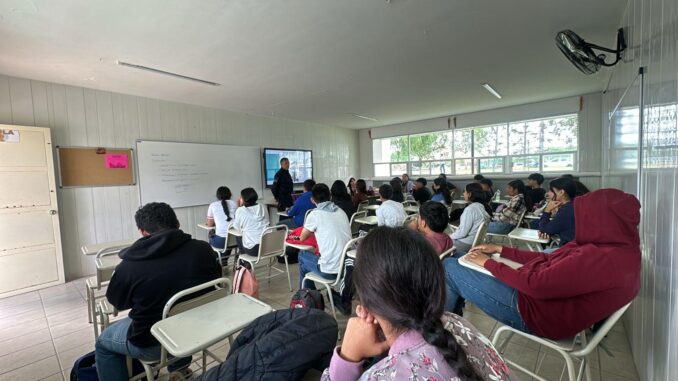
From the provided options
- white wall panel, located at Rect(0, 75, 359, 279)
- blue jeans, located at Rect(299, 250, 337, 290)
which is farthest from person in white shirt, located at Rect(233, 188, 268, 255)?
white wall panel, located at Rect(0, 75, 359, 279)

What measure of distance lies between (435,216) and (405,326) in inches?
63.1

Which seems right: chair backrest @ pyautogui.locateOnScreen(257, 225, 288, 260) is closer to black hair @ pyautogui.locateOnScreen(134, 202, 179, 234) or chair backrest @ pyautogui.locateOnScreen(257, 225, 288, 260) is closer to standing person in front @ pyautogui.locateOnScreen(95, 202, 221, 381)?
black hair @ pyautogui.locateOnScreen(134, 202, 179, 234)

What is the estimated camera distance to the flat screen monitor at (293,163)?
6.35m

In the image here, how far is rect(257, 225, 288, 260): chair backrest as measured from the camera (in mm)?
3051

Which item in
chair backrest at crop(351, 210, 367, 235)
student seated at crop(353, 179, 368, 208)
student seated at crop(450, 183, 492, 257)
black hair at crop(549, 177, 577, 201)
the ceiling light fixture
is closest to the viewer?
student seated at crop(450, 183, 492, 257)

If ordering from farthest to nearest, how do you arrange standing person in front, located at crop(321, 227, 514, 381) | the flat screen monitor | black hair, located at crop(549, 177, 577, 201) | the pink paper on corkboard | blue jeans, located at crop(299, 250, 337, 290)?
the flat screen monitor
the pink paper on corkboard
black hair, located at crop(549, 177, 577, 201)
blue jeans, located at crop(299, 250, 337, 290)
standing person in front, located at crop(321, 227, 514, 381)

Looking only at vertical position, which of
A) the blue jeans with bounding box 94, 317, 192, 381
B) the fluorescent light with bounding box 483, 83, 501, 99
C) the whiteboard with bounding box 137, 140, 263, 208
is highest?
the fluorescent light with bounding box 483, 83, 501, 99

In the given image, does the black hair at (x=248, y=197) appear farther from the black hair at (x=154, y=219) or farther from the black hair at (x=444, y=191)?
the black hair at (x=444, y=191)

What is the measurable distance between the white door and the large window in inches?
288

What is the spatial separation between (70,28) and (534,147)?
25.7 ft

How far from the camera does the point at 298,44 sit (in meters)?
2.88

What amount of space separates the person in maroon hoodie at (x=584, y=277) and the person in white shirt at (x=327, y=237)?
1.26m

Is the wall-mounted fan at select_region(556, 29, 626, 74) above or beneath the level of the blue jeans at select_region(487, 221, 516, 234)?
above

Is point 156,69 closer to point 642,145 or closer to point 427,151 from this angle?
point 642,145
